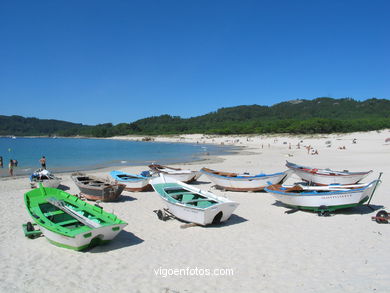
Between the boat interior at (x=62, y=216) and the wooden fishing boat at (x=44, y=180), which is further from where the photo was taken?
the wooden fishing boat at (x=44, y=180)

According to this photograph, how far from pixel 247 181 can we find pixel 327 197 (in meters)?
4.71

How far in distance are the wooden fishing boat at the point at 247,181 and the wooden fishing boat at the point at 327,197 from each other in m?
2.69

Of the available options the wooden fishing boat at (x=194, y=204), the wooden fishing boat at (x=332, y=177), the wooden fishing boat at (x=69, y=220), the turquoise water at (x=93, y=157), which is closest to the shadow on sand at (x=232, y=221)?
the wooden fishing boat at (x=194, y=204)

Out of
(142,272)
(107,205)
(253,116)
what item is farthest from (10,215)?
(253,116)

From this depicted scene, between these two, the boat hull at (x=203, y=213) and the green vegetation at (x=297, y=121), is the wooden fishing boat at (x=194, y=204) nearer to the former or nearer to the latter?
the boat hull at (x=203, y=213)

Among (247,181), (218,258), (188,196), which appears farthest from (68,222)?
(247,181)

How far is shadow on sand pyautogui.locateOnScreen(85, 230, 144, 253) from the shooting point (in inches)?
300

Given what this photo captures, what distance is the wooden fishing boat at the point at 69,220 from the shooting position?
23.9 feet

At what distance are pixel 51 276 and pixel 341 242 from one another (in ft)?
25.1

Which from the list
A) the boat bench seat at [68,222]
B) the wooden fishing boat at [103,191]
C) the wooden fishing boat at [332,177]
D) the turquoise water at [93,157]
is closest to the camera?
the boat bench seat at [68,222]

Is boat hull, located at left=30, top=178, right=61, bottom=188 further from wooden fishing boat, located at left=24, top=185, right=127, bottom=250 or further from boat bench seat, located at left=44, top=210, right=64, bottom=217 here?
boat bench seat, located at left=44, top=210, right=64, bottom=217

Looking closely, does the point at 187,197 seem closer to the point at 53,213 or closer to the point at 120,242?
the point at 120,242

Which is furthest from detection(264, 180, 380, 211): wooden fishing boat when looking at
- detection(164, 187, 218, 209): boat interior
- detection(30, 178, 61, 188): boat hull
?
detection(30, 178, 61, 188): boat hull

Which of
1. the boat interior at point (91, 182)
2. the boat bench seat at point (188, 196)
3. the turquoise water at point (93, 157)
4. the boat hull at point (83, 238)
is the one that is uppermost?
the boat interior at point (91, 182)
